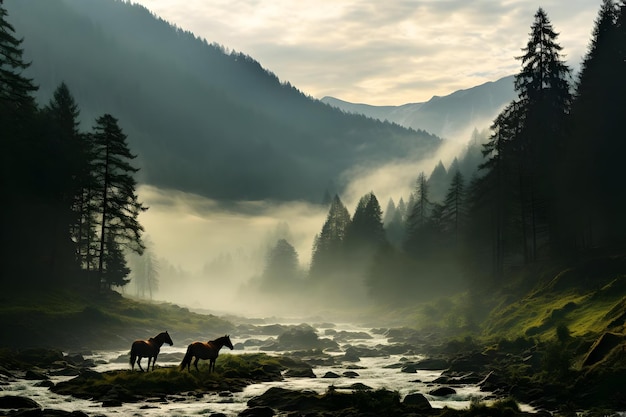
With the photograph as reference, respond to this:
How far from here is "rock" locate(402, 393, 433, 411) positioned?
28.4 m

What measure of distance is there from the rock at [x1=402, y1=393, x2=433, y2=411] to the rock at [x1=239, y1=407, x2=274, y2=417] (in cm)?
649

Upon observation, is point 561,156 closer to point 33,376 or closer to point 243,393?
point 243,393

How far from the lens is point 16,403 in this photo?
2742 cm

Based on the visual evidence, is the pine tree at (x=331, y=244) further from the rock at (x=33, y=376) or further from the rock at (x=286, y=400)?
the rock at (x=286, y=400)

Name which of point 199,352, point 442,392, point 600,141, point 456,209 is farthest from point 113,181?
point 456,209

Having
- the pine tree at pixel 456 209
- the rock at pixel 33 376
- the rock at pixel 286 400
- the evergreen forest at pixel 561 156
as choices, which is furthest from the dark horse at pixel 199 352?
the pine tree at pixel 456 209

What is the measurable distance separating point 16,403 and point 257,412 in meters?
10.6

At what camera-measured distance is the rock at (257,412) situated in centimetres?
2772

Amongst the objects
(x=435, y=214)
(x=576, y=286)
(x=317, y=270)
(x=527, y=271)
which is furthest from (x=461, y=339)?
(x=317, y=270)

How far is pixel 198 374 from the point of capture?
3653cm

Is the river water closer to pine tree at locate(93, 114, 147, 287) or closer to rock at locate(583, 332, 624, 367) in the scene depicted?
rock at locate(583, 332, 624, 367)

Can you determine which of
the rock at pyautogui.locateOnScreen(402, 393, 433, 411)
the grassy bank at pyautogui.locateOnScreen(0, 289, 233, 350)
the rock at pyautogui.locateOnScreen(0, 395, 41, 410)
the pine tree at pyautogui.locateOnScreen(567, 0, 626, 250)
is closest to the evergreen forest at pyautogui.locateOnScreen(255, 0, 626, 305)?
the pine tree at pyautogui.locateOnScreen(567, 0, 626, 250)

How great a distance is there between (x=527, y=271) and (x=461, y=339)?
16.8 metres

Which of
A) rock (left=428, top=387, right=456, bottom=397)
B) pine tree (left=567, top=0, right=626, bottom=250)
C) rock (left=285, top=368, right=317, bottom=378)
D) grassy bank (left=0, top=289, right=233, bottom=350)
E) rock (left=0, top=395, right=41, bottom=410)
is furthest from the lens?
pine tree (left=567, top=0, right=626, bottom=250)
